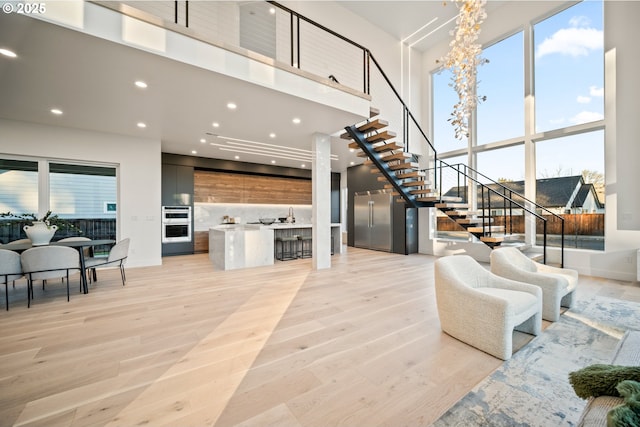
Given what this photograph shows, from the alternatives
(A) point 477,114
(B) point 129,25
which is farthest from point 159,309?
(A) point 477,114

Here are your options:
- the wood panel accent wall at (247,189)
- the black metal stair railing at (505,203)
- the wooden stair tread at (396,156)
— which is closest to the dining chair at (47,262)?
the wood panel accent wall at (247,189)

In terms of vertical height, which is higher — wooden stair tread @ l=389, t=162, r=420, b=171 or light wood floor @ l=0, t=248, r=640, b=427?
wooden stair tread @ l=389, t=162, r=420, b=171

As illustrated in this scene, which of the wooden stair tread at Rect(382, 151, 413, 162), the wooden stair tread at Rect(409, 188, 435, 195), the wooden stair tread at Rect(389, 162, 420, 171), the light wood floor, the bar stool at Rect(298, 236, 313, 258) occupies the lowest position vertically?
the light wood floor

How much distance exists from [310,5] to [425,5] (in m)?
3.10

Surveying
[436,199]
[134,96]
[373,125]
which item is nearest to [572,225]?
[436,199]

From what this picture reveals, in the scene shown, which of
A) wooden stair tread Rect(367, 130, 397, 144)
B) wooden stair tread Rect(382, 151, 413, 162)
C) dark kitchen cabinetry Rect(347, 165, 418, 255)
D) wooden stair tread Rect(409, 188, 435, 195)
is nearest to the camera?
wooden stair tread Rect(367, 130, 397, 144)

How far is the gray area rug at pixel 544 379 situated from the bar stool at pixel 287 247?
5.25 meters

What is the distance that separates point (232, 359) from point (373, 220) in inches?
268

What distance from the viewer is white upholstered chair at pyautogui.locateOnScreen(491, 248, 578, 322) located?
2.83 m

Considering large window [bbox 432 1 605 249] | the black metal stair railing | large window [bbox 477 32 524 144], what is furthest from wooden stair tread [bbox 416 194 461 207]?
large window [bbox 477 32 524 144]

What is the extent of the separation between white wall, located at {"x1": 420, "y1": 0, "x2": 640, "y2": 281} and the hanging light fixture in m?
3.83

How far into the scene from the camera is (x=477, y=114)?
271 inches

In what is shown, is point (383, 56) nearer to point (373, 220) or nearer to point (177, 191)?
point (373, 220)

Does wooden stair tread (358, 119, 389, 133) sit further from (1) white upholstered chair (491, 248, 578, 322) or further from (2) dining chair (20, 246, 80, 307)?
(2) dining chair (20, 246, 80, 307)
